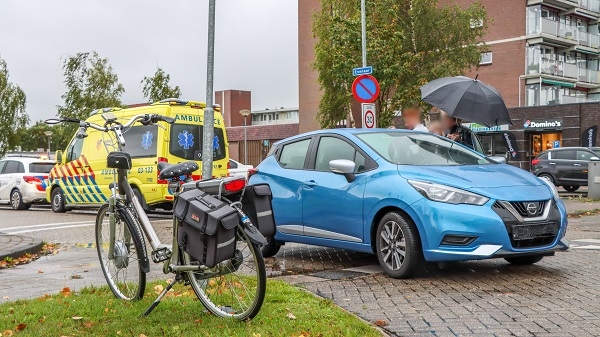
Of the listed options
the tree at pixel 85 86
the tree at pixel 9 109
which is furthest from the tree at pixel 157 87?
the tree at pixel 9 109

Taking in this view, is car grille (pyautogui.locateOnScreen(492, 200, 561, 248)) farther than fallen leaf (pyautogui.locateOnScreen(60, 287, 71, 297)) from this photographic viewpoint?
Yes

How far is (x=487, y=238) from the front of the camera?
6398 mm

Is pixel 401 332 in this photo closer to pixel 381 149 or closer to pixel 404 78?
pixel 381 149

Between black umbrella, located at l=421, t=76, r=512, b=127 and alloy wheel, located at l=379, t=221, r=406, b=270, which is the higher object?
black umbrella, located at l=421, t=76, r=512, b=127

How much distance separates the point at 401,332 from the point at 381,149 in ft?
10.1

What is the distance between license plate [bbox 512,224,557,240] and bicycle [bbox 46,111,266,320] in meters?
2.78

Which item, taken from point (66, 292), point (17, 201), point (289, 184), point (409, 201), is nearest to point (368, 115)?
point (289, 184)

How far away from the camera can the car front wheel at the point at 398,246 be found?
6.64m

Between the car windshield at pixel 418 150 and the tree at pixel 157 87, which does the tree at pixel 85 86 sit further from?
the car windshield at pixel 418 150

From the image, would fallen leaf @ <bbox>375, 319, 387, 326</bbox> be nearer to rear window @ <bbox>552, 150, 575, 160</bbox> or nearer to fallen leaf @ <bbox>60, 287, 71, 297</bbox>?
fallen leaf @ <bbox>60, 287, 71, 297</bbox>

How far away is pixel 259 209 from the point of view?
4.82 meters

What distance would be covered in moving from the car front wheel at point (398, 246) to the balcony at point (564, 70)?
41.3m

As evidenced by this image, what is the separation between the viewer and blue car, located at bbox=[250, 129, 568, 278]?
6.46m

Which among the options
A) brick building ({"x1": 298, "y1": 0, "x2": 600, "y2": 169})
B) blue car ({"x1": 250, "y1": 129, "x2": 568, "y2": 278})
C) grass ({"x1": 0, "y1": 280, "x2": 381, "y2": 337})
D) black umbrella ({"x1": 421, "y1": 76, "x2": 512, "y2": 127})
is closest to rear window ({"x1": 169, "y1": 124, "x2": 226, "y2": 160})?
black umbrella ({"x1": 421, "y1": 76, "x2": 512, "y2": 127})
